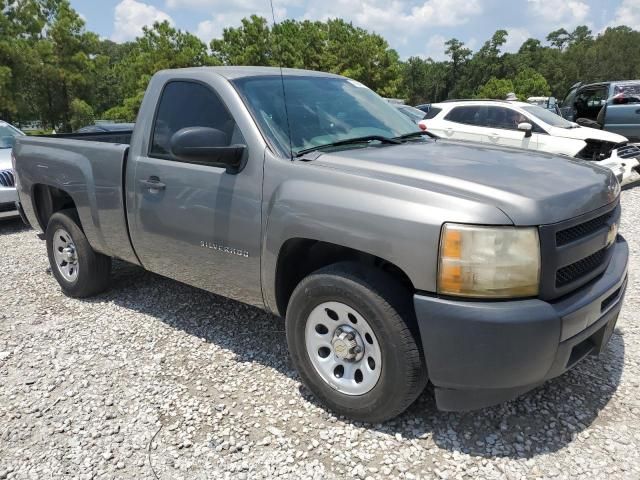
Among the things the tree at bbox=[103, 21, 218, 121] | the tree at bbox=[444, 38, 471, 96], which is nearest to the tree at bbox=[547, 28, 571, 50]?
the tree at bbox=[444, 38, 471, 96]

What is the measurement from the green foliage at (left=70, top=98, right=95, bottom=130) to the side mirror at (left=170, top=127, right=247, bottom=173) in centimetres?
1890

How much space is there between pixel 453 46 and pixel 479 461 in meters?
63.5

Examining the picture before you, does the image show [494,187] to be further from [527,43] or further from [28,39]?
[527,43]

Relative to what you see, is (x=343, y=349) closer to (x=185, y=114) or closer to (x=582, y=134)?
(x=185, y=114)

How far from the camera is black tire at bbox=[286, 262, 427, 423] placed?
2.44 meters

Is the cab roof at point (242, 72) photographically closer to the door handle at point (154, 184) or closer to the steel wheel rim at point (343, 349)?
the door handle at point (154, 184)

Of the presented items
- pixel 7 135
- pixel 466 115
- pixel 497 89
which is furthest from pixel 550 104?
pixel 497 89

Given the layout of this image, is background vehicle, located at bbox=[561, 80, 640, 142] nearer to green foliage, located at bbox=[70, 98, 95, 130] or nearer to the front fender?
the front fender

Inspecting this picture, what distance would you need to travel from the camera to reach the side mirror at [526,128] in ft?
29.2

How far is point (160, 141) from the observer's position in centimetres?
362

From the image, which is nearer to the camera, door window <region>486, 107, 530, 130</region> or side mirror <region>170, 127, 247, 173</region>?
side mirror <region>170, 127, 247, 173</region>

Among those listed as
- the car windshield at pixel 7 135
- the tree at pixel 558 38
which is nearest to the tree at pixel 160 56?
the car windshield at pixel 7 135

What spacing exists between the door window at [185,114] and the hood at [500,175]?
0.77 m

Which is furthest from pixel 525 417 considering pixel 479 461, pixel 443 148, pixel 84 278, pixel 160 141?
pixel 84 278
